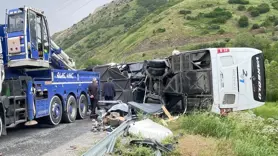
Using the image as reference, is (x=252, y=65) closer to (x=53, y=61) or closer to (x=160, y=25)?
(x=53, y=61)

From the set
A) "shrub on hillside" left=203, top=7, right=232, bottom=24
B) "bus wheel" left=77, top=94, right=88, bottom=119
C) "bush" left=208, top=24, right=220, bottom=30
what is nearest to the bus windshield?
"bus wheel" left=77, top=94, right=88, bottom=119

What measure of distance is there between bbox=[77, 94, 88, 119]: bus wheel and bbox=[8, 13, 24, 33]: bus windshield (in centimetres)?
404

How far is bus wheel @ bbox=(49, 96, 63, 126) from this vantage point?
11.6 m

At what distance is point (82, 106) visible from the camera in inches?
564

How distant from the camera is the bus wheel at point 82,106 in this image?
548 inches

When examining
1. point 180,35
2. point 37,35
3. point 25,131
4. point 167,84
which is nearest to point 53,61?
point 37,35

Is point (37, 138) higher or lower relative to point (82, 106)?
lower

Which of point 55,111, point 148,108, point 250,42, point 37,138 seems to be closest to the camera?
point 37,138

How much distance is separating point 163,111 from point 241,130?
10.6 ft

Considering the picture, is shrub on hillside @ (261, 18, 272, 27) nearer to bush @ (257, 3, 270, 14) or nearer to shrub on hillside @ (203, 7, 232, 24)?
shrub on hillside @ (203, 7, 232, 24)

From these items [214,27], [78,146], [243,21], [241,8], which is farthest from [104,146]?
[241,8]

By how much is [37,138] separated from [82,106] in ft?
16.0

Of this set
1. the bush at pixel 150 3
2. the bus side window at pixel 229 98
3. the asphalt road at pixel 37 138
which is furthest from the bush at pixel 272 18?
the asphalt road at pixel 37 138

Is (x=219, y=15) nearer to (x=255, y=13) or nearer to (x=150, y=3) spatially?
(x=255, y=13)
